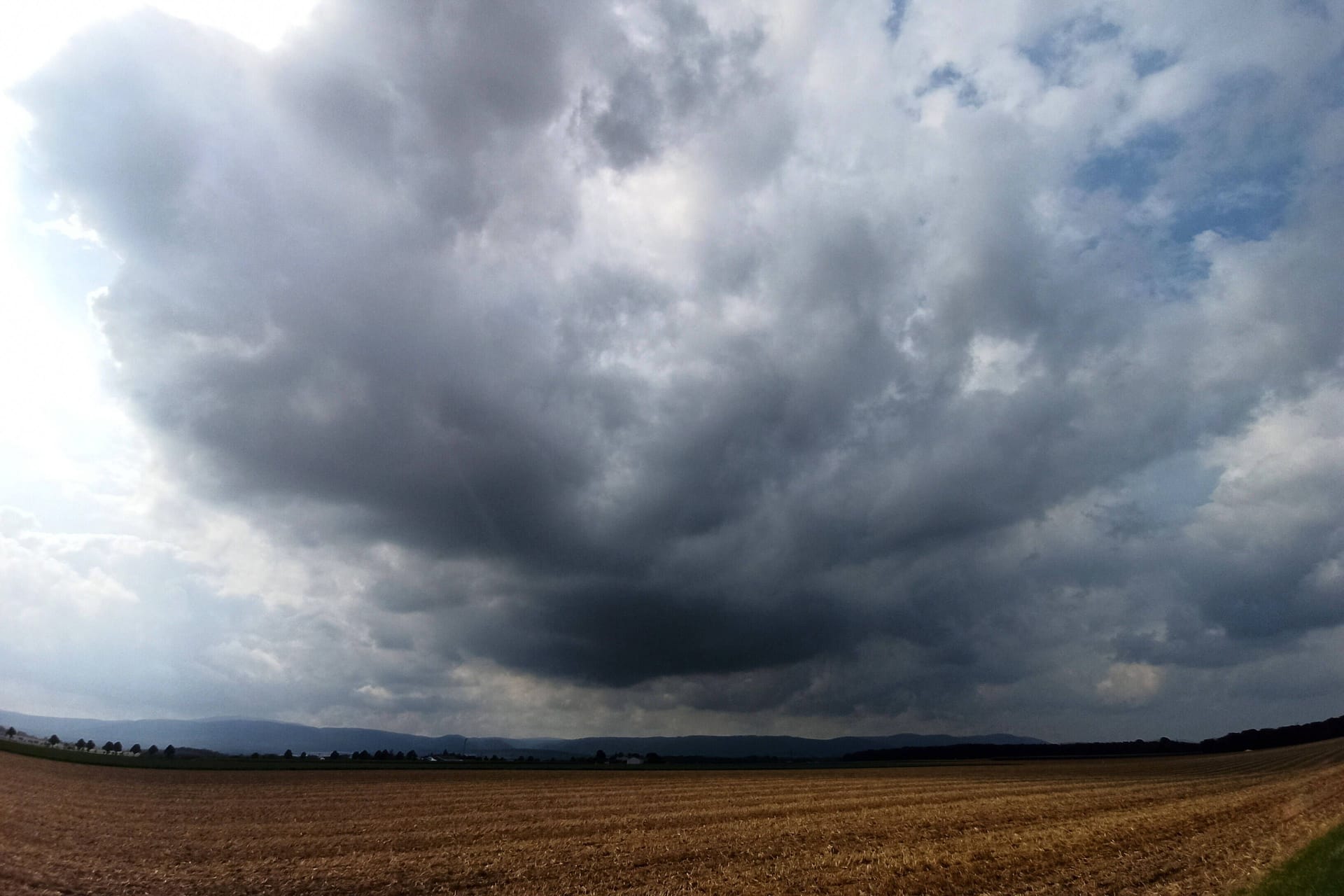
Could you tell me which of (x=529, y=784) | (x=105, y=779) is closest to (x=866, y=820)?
(x=529, y=784)

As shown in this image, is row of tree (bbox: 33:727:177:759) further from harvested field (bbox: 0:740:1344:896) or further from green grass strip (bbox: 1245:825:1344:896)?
green grass strip (bbox: 1245:825:1344:896)

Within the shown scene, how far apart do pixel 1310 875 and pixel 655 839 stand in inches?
850

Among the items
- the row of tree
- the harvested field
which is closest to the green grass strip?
the harvested field

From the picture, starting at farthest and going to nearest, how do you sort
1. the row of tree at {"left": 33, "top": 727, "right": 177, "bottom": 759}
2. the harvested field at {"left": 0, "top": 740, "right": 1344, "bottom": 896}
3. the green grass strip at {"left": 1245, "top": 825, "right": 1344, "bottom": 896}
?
A: the row of tree at {"left": 33, "top": 727, "right": 177, "bottom": 759} < the harvested field at {"left": 0, "top": 740, "right": 1344, "bottom": 896} < the green grass strip at {"left": 1245, "top": 825, "right": 1344, "bottom": 896}

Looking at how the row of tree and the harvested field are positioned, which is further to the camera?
the row of tree

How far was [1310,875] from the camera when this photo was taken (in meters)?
21.2

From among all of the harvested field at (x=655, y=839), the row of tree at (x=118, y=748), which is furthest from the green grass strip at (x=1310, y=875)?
the row of tree at (x=118, y=748)

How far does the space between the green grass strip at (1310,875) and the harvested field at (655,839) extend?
820 millimetres

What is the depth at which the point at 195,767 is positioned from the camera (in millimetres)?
96312

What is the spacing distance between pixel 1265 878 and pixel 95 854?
38.4 metres

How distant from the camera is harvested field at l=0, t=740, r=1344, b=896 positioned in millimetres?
22484

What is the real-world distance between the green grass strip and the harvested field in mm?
820

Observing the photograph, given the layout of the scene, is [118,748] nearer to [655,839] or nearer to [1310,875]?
[655,839]

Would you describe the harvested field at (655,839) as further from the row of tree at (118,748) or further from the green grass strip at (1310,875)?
the row of tree at (118,748)
